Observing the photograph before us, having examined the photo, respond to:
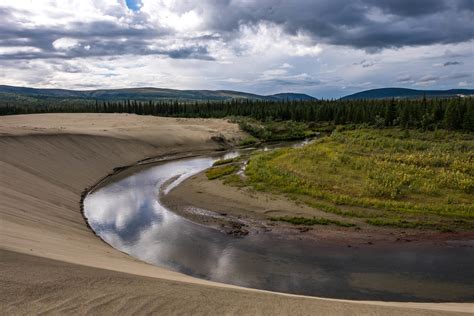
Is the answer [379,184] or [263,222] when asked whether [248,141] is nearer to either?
[379,184]

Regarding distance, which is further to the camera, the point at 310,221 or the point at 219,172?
the point at 219,172

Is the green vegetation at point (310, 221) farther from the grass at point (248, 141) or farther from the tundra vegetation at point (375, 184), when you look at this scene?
the grass at point (248, 141)

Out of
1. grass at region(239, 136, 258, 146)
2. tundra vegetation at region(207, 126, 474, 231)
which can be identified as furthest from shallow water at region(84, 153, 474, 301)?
grass at region(239, 136, 258, 146)

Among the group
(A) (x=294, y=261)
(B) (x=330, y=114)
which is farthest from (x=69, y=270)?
(B) (x=330, y=114)

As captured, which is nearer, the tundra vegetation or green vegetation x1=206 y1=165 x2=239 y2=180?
the tundra vegetation

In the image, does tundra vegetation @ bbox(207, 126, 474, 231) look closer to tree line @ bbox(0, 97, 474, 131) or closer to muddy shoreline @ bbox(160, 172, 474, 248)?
muddy shoreline @ bbox(160, 172, 474, 248)

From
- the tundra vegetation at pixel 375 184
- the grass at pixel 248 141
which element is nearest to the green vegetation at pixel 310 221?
the tundra vegetation at pixel 375 184
